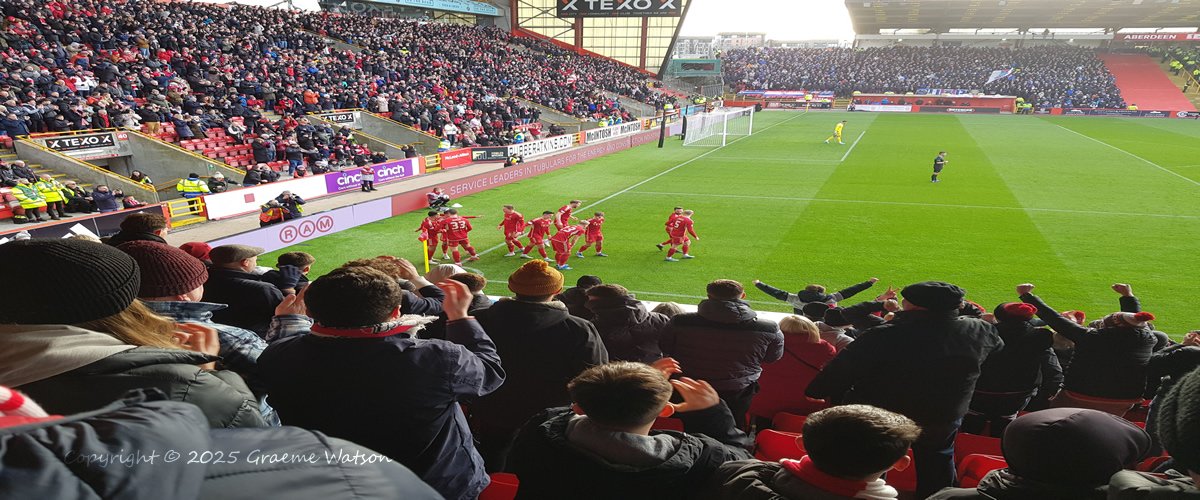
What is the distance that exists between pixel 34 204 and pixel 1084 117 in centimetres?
7039

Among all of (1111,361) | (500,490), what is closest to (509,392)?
(500,490)

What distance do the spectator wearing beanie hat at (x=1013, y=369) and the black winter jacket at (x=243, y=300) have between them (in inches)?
221

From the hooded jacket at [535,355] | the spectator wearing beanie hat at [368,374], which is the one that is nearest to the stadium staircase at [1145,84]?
the hooded jacket at [535,355]

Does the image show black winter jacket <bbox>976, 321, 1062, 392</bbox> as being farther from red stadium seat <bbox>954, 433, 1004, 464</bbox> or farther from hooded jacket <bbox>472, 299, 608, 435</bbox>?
hooded jacket <bbox>472, 299, 608, 435</bbox>

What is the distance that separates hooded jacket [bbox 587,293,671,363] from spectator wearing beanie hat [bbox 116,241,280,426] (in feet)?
9.11

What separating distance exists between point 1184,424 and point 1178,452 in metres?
0.09

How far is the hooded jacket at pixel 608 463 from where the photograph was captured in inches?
89.7

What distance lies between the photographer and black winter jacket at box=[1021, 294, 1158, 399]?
4.68 metres

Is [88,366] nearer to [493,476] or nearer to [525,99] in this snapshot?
[493,476]

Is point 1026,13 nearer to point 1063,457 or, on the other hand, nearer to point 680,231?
point 680,231

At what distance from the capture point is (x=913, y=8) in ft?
211

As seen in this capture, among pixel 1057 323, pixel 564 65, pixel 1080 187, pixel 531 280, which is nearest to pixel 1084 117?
pixel 1080 187

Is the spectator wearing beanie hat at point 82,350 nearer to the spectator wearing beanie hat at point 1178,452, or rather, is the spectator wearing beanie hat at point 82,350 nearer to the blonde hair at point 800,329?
the spectator wearing beanie hat at point 1178,452

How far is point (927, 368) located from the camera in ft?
12.8
